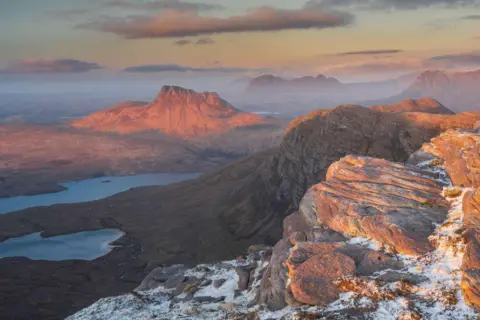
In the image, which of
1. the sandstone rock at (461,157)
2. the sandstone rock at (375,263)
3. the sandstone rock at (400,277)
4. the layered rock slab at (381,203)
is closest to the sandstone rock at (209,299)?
the layered rock slab at (381,203)

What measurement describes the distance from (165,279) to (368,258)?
52.4 metres

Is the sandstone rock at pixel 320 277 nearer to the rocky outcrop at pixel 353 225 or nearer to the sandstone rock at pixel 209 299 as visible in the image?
the rocky outcrop at pixel 353 225

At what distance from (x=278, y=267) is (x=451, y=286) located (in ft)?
A: 73.8

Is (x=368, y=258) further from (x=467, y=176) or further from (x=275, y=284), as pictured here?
(x=467, y=176)

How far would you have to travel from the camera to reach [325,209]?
6844 centimetres

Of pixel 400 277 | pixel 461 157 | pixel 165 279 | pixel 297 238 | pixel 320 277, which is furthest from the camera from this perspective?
pixel 165 279

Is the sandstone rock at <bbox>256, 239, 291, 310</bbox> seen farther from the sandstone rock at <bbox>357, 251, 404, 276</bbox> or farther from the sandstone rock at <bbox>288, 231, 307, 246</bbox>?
the sandstone rock at <bbox>357, 251, 404, 276</bbox>

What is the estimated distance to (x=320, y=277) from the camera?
53281mm

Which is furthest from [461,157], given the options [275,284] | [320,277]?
[275,284]

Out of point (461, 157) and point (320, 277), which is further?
point (461, 157)

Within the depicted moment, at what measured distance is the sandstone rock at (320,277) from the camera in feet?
169

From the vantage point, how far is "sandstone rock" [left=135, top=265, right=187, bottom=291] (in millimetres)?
87175

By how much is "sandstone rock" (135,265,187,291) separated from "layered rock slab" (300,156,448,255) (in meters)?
31.1

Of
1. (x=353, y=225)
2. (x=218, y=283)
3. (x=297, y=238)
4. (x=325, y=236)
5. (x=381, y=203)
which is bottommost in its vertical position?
(x=218, y=283)
